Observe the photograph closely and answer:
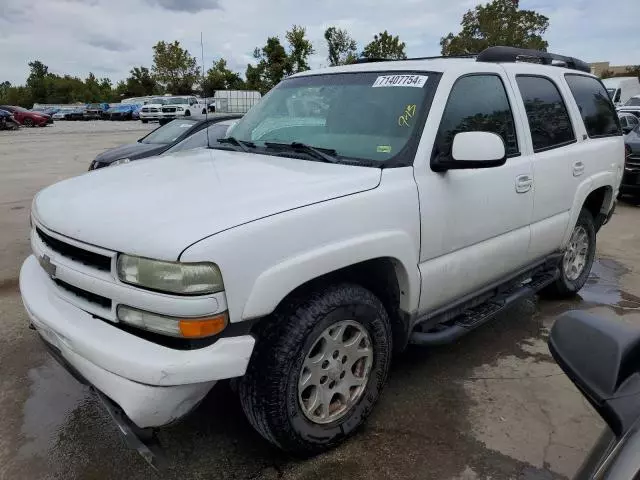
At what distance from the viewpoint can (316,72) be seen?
383 cm

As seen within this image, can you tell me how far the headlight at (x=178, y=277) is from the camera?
6.59ft

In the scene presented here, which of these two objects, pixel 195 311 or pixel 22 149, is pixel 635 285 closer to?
pixel 195 311

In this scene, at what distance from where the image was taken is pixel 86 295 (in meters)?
2.34

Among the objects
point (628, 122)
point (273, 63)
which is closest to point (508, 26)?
point (273, 63)

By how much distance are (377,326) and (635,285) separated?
3.89 metres

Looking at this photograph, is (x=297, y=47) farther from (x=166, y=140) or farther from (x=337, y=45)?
(x=166, y=140)

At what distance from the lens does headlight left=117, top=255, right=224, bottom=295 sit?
2.01 metres

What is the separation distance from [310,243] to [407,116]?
1.13 m

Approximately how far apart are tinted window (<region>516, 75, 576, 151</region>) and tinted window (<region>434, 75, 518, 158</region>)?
0.89ft

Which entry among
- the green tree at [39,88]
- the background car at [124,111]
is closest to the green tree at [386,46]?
the background car at [124,111]

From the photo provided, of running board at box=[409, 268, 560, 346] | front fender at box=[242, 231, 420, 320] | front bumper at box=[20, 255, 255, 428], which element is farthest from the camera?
running board at box=[409, 268, 560, 346]

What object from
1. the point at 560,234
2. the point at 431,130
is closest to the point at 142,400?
the point at 431,130

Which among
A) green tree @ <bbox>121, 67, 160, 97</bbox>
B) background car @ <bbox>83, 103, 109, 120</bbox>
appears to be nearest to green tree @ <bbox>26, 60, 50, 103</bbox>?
green tree @ <bbox>121, 67, 160, 97</bbox>

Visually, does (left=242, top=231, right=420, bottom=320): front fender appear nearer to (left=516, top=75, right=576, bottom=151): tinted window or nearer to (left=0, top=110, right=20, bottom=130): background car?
(left=516, top=75, right=576, bottom=151): tinted window
